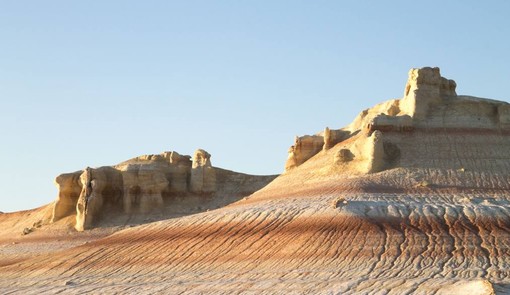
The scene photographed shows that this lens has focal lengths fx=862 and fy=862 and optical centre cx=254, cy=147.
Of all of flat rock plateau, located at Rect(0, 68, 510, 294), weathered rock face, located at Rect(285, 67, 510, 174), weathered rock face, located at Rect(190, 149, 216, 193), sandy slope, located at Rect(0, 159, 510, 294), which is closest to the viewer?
sandy slope, located at Rect(0, 159, 510, 294)

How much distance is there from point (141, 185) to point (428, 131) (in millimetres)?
25684

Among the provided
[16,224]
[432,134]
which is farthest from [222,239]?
[16,224]

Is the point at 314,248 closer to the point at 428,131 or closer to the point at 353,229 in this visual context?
the point at 353,229

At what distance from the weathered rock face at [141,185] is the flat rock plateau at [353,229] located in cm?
327

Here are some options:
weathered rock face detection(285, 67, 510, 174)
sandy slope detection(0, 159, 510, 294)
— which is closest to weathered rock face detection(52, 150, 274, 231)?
weathered rock face detection(285, 67, 510, 174)

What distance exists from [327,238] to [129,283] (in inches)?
330

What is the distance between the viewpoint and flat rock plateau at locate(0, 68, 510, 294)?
31.4 metres

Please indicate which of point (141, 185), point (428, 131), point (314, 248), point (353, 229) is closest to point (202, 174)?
point (141, 185)

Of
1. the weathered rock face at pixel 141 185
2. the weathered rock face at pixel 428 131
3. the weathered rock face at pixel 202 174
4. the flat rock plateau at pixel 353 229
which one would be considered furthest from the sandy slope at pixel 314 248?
the weathered rock face at pixel 202 174

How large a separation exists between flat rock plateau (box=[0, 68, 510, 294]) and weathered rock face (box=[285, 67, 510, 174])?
0.26 feet

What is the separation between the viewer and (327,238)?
36.0 m

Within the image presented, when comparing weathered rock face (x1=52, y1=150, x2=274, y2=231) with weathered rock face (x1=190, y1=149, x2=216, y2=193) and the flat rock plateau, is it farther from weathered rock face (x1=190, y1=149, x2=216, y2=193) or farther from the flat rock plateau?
the flat rock plateau

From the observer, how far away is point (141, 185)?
217ft

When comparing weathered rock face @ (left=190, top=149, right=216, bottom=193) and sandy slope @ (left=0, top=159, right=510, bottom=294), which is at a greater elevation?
weathered rock face @ (left=190, top=149, right=216, bottom=193)
